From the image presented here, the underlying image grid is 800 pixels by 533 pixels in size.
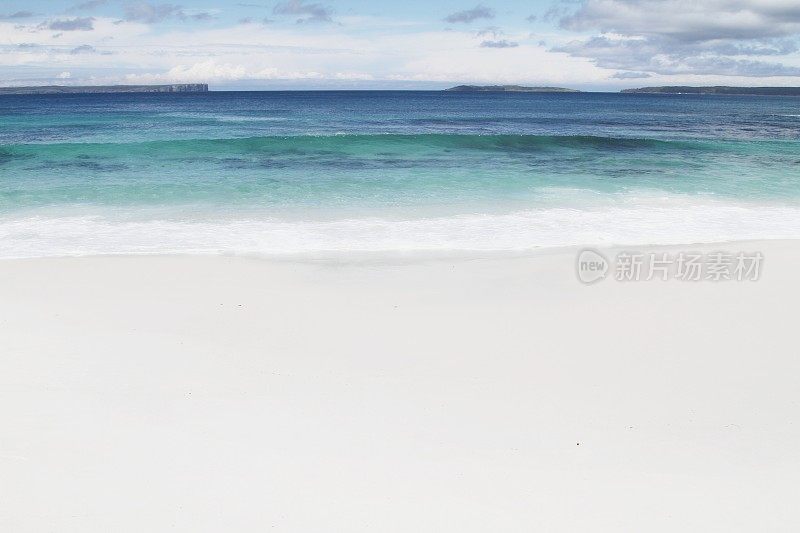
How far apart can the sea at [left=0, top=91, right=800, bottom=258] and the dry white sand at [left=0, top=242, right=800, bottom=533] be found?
242 cm

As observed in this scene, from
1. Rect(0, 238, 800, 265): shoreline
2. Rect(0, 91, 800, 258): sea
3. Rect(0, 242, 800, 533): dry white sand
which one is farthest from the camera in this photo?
Rect(0, 91, 800, 258): sea

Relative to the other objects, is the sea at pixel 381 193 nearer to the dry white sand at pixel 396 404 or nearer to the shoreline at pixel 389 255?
the shoreline at pixel 389 255

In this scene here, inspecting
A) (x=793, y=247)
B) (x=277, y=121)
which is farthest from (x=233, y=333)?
(x=277, y=121)

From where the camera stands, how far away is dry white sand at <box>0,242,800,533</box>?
4117 millimetres

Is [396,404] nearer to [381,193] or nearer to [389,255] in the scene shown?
[389,255]

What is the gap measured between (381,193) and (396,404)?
9735 millimetres

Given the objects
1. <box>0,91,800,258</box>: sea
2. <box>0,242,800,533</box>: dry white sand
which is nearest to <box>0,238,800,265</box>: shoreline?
<box>0,91,800,258</box>: sea

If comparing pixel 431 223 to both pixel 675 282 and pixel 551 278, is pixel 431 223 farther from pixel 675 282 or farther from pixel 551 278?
pixel 675 282

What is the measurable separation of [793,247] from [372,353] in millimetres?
7851

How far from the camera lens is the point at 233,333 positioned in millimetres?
6648

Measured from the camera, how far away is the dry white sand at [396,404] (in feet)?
13.5

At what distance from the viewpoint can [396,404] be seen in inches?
209

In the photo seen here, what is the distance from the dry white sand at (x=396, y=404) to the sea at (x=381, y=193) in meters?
2.42

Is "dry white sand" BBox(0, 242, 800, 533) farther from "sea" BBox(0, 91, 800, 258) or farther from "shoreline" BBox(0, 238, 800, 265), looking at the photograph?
"sea" BBox(0, 91, 800, 258)
